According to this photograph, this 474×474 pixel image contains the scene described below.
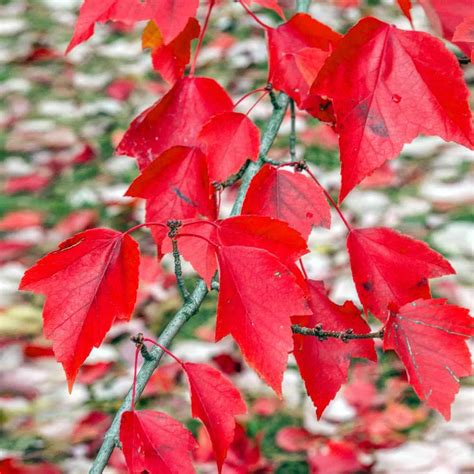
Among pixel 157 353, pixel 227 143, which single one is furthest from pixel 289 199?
pixel 157 353

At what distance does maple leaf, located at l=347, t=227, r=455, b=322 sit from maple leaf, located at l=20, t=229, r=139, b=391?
0.66 feet

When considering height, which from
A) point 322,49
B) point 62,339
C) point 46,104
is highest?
point 322,49

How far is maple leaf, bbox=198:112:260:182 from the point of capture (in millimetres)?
625

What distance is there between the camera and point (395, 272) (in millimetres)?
627

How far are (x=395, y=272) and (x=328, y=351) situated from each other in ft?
0.29

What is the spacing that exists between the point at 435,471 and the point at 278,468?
250mm

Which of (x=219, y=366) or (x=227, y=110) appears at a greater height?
(x=227, y=110)

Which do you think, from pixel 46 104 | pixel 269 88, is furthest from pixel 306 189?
pixel 46 104

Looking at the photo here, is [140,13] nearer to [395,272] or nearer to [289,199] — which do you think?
[289,199]

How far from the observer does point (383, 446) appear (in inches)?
47.9

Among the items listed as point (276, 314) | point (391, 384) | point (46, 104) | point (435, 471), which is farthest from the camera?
point (46, 104)

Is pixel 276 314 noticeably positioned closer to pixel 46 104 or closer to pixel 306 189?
pixel 306 189

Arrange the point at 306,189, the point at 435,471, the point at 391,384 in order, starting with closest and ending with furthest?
the point at 306,189, the point at 435,471, the point at 391,384

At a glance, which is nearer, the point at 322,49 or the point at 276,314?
the point at 276,314
